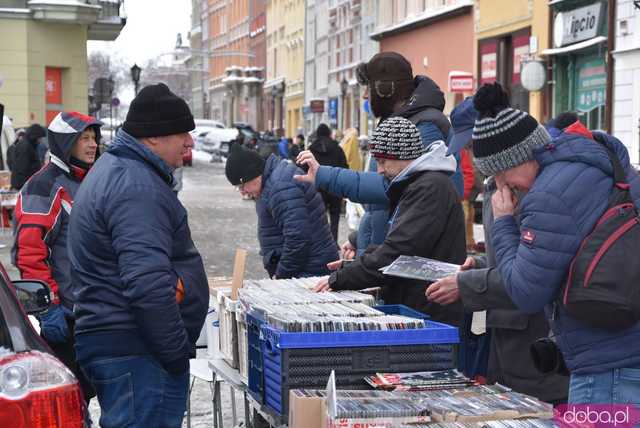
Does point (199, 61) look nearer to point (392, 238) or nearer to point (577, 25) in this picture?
point (577, 25)

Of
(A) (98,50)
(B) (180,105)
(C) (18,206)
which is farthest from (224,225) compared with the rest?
(A) (98,50)

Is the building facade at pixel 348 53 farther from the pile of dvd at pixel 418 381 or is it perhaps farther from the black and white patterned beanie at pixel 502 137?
the black and white patterned beanie at pixel 502 137

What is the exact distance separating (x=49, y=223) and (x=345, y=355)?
90.3 inches

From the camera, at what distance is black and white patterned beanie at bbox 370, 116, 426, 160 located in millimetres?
5840

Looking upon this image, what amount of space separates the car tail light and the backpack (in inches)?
65.5

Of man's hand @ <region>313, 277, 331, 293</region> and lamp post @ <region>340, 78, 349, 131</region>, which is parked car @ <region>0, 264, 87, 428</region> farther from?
lamp post @ <region>340, 78, 349, 131</region>

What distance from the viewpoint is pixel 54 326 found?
20.7ft

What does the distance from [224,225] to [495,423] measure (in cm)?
2037

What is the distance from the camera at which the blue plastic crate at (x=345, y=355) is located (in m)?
4.81

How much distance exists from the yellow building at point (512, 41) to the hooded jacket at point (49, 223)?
2088 centimetres

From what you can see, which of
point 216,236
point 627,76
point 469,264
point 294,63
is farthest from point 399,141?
point 294,63

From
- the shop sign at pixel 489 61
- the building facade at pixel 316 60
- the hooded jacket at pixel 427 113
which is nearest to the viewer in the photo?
the hooded jacket at pixel 427 113

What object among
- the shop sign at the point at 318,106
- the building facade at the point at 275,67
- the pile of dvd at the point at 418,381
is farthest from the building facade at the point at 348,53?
the pile of dvd at the point at 418,381

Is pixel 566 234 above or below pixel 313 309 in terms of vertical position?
above
